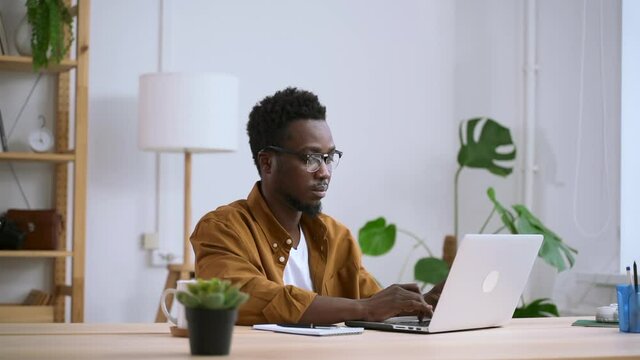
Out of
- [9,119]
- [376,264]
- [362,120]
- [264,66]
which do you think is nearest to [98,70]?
[9,119]

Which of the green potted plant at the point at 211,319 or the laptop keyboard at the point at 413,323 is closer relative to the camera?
the green potted plant at the point at 211,319

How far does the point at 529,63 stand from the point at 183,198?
180 cm

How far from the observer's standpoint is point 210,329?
1563mm

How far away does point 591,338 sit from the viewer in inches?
80.5

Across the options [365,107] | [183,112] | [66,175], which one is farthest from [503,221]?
[66,175]

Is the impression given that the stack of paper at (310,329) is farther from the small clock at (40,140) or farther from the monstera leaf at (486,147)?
the monstera leaf at (486,147)

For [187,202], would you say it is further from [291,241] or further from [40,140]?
[291,241]

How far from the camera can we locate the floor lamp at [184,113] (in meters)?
4.00

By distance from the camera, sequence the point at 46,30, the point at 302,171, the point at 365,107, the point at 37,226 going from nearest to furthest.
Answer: the point at 302,171
the point at 46,30
the point at 37,226
the point at 365,107

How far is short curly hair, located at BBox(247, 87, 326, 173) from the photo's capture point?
2627 millimetres

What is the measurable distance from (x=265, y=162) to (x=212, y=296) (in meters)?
1.10

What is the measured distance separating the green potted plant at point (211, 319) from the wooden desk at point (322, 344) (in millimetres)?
35

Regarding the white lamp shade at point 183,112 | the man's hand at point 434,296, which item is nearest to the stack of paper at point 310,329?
the man's hand at point 434,296

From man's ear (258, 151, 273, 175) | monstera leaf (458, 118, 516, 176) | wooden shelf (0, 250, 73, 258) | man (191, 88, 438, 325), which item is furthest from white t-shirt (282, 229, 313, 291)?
monstera leaf (458, 118, 516, 176)
